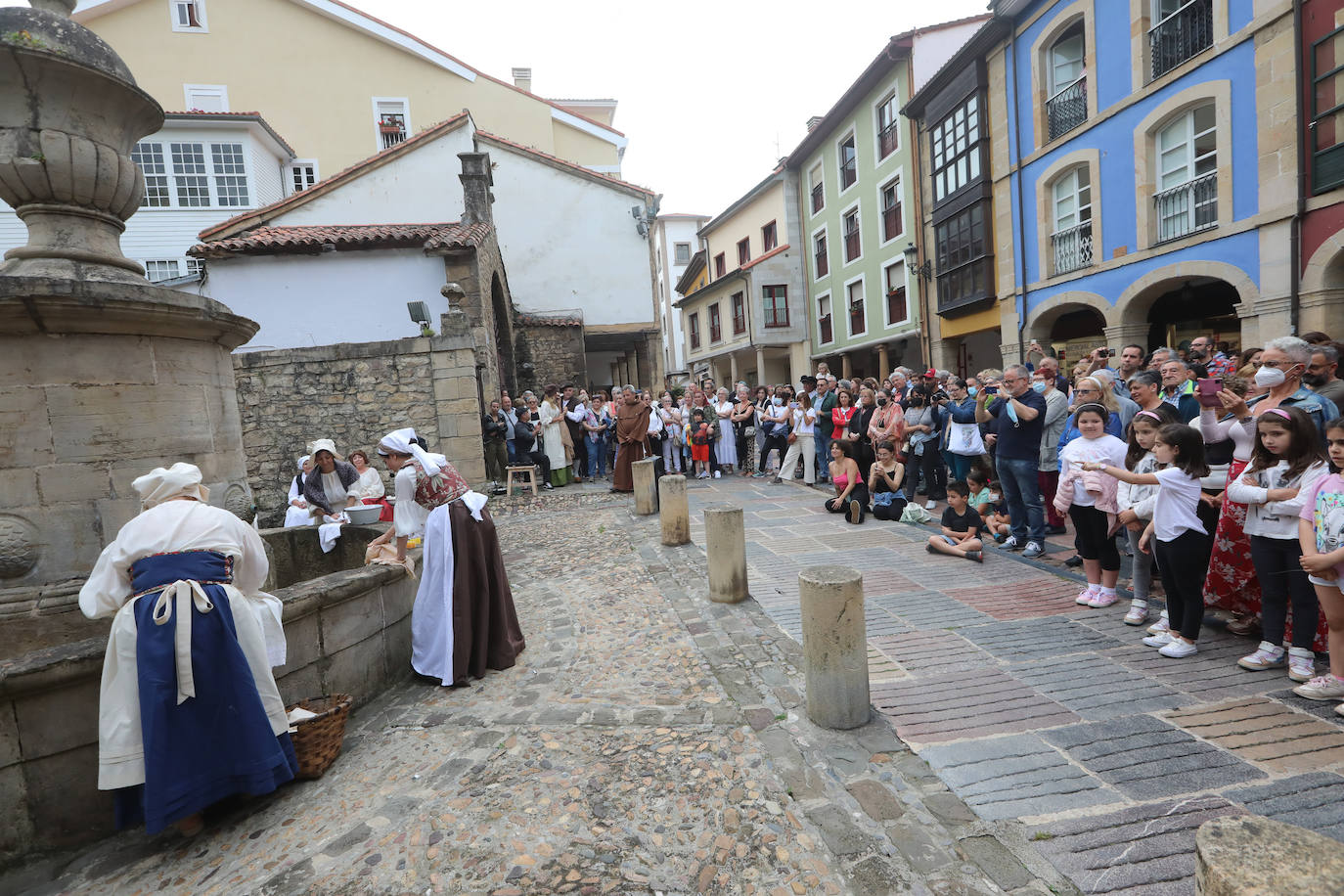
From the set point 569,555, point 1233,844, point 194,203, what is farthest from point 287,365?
point 194,203

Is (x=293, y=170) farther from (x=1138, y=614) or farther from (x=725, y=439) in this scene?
(x=1138, y=614)

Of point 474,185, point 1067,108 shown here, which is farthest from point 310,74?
point 1067,108

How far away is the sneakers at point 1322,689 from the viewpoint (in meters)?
3.36

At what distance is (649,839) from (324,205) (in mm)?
18915

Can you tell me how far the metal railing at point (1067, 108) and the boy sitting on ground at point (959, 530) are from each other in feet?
37.0

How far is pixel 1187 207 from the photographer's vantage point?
11.5 m

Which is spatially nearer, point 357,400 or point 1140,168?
point 357,400

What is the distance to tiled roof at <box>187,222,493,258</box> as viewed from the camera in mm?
12906

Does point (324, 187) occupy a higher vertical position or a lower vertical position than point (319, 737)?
higher

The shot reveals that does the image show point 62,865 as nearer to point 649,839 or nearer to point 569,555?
point 649,839

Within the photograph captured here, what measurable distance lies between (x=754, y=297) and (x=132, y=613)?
2523cm

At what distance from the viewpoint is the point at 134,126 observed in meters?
4.14

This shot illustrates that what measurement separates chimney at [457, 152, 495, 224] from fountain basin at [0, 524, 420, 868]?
42.1ft

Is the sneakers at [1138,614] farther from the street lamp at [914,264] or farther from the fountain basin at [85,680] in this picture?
the street lamp at [914,264]
